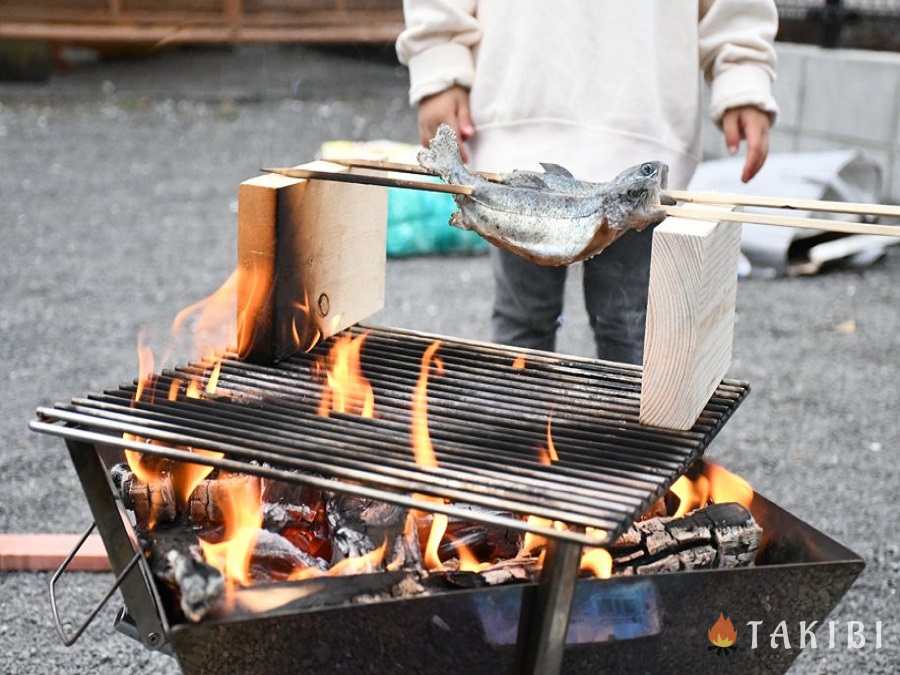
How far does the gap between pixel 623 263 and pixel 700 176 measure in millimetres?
3853

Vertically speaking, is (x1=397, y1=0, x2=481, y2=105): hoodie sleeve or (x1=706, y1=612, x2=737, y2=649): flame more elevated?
Answer: (x1=397, y1=0, x2=481, y2=105): hoodie sleeve

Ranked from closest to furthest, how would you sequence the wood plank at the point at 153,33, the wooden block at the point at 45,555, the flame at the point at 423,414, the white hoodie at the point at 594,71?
the flame at the point at 423,414 → the white hoodie at the point at 594,71 → the wooden block at the point at 45,555 → the wood plank at the point at 153,33

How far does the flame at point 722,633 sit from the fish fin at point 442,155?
1008 millimetres

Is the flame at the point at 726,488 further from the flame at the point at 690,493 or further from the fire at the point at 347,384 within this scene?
the fire at the point at 347,384

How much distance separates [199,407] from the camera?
6.77ft

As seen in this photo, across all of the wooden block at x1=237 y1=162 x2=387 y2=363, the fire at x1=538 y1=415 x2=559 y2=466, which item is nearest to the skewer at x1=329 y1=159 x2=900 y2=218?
the wooden block at x1=237 y1=162 x2=387 y2=363

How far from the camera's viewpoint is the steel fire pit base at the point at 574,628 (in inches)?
70.4

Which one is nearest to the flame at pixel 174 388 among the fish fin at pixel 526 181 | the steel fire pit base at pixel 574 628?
the steel fire pit base at pixel 574 628

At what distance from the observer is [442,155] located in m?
2.23

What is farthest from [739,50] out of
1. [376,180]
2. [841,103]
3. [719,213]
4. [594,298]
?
[841,103]

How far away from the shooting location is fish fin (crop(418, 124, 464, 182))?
222cm

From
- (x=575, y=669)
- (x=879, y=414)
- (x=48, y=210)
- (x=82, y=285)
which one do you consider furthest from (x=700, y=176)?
(x=575, y=669)

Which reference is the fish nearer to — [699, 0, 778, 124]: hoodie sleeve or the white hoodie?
the white hoodie

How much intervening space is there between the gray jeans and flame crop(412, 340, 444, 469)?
0.53 metres
